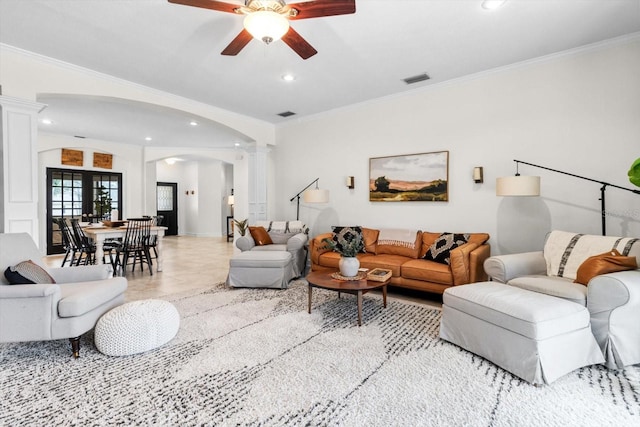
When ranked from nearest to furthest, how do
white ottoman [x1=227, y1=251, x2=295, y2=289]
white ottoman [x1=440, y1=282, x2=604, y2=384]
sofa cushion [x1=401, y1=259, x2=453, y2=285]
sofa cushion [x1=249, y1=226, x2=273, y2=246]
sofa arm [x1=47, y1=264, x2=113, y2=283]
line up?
white ottoman [x1=440, y1=282, x2=604, y2=384], sofa arm [x1=47, y1=264, x2=113, y2=283], sofa cushion [x1=401, y1=259, x2=453, y2=285], white ottoman [x1=227, y1=251, x2=295, y2=289], sofa cushion [x1=249, y1=226, x2=273, y2=246]

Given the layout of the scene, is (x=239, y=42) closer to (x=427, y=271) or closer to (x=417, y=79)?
(x=417, y=79)

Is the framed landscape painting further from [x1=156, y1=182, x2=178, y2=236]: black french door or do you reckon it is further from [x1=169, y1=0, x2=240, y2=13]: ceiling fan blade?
[x1=156, y1=182, x2=178, y2=236]: black french door

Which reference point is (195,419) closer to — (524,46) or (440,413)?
(440,413)

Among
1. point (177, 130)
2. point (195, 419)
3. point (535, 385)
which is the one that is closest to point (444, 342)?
point (535, 385)

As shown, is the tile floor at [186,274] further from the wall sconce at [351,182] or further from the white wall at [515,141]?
Result: the wall sconce at [351,182]

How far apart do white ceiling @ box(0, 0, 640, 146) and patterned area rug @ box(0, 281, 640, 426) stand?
278 cm

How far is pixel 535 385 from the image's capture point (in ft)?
6.55

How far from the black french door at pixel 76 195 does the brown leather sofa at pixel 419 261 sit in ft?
18.9

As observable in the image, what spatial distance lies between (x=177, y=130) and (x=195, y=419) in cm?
650

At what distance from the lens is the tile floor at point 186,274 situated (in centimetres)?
411

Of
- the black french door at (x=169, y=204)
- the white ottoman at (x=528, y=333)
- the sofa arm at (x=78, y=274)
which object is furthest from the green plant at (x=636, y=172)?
the black french door at (x=169, y=204)

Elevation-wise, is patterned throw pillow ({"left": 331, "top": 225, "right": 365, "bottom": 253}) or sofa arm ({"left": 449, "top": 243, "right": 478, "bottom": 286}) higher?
patterned throw pillow ({"left": 331, "top": 225, "right": 365, "bottom": 253})

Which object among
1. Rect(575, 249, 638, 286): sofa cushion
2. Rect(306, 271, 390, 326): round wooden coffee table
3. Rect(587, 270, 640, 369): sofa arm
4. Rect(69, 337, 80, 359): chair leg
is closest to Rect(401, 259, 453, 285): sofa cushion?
Rect(306, 271, 390, 326): round wooden coffee table

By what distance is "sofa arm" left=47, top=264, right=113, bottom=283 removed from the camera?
9.59 ft
